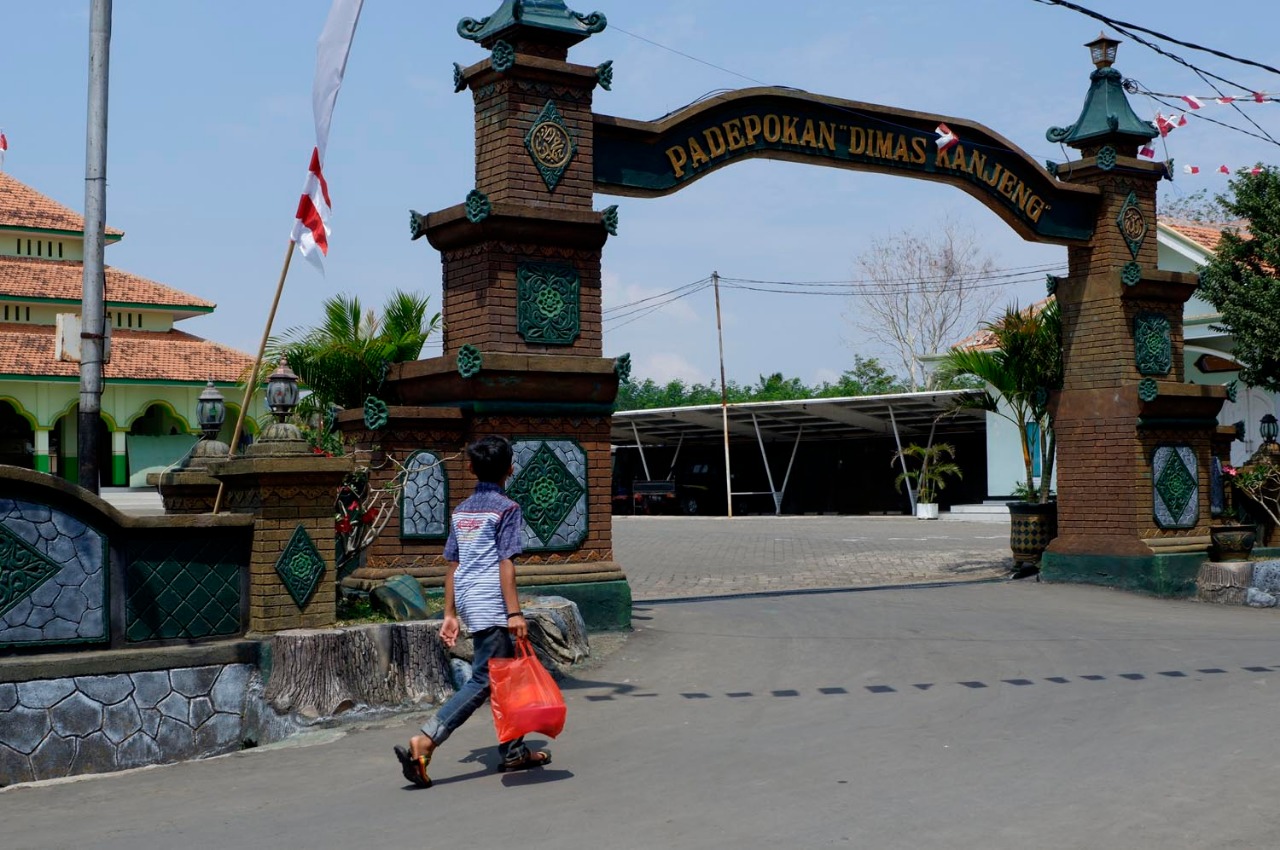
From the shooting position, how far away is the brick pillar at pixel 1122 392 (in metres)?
15.0

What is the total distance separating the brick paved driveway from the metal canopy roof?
341 centimetres

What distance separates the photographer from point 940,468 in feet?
114

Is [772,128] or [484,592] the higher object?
[772,128]

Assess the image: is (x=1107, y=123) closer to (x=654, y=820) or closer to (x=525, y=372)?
(x=525, y=372)

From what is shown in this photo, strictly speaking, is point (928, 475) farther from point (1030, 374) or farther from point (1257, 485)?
point (1257, 485)

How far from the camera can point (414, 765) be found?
20.9ft

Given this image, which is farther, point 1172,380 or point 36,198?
point 36,198

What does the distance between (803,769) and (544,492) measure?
4799 mm

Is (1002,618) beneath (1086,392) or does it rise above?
beneath

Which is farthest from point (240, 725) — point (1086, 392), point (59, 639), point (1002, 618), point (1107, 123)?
point (1107, 123)

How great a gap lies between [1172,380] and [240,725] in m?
11.5

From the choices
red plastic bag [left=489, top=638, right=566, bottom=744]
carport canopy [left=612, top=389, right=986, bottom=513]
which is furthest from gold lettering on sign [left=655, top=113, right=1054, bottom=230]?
carport canopy [left=612, top=389, right=986, bottom=513]

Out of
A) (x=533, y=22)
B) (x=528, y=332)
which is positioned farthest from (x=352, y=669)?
(x=533, y=22)

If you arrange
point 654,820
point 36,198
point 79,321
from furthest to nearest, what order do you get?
1. point 36,198
2. point 79,321
3. point 654,820
